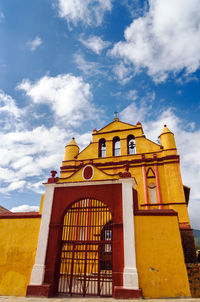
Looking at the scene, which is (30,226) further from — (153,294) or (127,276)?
(153,294)

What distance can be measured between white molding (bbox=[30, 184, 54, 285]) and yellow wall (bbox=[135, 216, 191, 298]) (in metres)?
3.74

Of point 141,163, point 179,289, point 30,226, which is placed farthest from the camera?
point 141,163

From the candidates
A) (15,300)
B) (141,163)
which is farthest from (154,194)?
(15,300)

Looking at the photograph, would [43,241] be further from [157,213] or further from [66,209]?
[157,213]

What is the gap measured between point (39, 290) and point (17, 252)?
1822 millimetres

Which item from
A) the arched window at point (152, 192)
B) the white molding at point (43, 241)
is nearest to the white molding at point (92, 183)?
the white molding at point (43, 241)

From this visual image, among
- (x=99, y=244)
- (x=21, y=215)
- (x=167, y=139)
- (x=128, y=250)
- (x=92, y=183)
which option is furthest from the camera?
(x=167, y=139)

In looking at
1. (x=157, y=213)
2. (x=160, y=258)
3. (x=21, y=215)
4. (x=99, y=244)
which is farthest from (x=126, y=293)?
(x=21, y=215)

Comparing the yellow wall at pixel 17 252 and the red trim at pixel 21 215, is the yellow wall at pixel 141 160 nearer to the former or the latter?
the red trim at pixel 21 215

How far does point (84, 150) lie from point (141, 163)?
4.82 metres

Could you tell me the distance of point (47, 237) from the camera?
27.0 ft

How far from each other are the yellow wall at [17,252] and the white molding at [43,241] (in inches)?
12.0

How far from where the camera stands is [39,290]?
7379mm

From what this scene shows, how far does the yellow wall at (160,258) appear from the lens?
6754 millimetres
